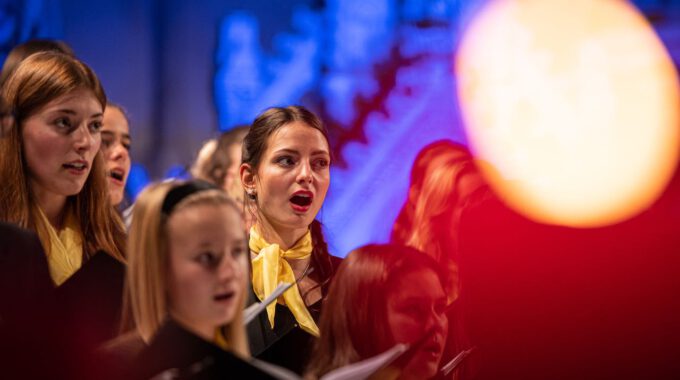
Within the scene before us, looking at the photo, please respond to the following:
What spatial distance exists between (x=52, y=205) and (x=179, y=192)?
48 cm

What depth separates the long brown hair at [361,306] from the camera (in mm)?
1833

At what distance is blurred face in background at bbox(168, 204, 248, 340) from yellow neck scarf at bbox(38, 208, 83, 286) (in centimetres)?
38

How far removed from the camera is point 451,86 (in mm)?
4934

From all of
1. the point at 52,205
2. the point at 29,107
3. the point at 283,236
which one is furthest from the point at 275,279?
the point at 29,107

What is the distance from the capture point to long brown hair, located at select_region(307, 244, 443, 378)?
1833 millimetres

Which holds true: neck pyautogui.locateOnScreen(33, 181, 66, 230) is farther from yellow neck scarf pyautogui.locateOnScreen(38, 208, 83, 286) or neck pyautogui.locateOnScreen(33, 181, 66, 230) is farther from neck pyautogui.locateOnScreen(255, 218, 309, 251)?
neck pyautogui.locateOnScreen(255, 218, 309, 251)

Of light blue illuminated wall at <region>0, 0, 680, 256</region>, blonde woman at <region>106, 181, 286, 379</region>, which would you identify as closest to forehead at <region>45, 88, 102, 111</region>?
blonde woman at <region>106, 181, 286, 379</region>

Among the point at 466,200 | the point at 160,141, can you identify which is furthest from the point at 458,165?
the point at 160,141

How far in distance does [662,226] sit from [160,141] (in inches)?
101

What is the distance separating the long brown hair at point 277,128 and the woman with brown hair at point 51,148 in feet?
1.83

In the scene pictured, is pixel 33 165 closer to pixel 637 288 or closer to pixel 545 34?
pixel 637 288

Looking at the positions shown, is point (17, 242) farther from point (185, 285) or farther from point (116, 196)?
point (116, 196)

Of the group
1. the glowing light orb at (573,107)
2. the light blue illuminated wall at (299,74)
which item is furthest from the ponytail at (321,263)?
the light blue illuminated wall at (299,74)

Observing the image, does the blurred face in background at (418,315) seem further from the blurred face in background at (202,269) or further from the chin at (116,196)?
the chin at (116,196)
